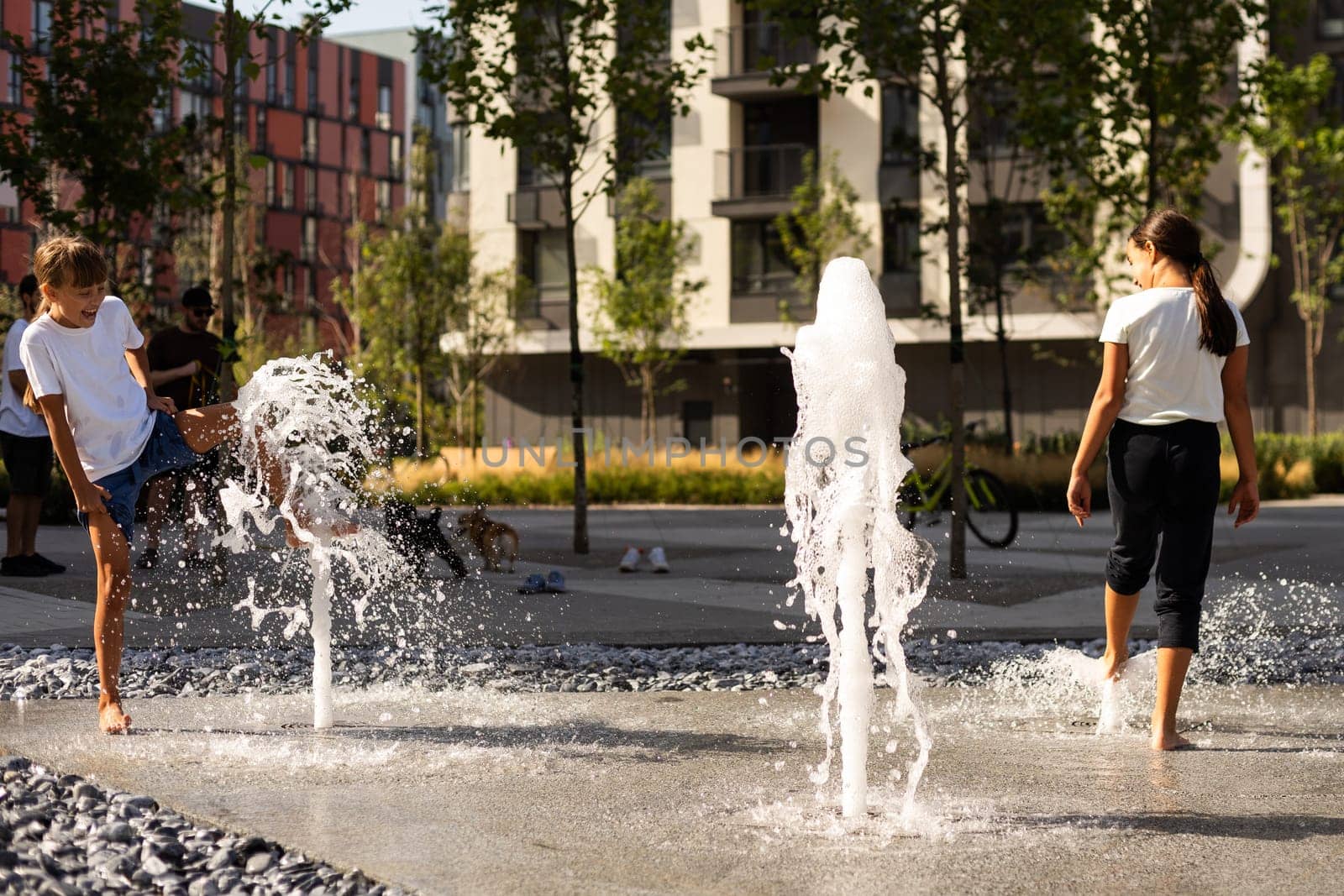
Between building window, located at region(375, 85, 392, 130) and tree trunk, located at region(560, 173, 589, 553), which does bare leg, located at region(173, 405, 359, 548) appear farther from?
building window, located at region(375, 85, 392, 130)

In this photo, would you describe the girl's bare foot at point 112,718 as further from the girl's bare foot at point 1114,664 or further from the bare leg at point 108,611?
the girl's bare foot at point 1114,664

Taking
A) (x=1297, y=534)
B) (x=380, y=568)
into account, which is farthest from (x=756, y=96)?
(x=380, y=568)

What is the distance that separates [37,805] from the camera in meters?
4.43

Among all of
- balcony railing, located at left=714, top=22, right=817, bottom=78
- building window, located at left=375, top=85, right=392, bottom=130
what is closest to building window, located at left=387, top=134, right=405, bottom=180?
building window, located at left=375, top=85, right=392, bottom=130

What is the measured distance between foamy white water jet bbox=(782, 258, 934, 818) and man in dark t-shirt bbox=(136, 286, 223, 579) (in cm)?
689

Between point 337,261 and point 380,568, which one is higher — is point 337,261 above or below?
above

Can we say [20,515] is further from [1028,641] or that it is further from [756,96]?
[756,96]

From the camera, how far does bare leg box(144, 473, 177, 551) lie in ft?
34.8

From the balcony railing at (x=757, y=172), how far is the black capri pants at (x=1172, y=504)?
110 feet

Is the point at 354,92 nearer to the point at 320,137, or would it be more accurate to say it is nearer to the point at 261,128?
the point at 320,137

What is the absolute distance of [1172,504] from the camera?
5223mm

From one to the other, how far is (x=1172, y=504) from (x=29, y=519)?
7.67 m

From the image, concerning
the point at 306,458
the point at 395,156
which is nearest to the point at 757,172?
the point at 306,458

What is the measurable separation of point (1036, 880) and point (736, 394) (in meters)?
38.0
